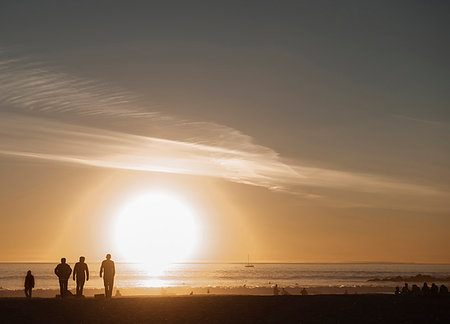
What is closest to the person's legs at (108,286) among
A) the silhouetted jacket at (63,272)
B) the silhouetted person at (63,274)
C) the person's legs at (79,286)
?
the person's legs at (79,286)

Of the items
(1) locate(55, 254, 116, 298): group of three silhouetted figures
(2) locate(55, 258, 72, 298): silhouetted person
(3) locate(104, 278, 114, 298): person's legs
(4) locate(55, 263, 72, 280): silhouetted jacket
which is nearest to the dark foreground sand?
(3) locate(104, 278, 114, 298): person's legs

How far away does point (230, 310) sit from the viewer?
91.2 ft

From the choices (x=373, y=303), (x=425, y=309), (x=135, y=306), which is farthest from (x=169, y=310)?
(x=425, y=309)

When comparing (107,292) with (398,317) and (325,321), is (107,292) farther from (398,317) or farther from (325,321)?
(398,317)

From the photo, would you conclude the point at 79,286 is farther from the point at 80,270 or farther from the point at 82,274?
the point at 80,270

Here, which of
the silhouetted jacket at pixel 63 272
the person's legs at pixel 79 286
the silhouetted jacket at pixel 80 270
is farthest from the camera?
the silhouetted jacket at pixel 63 272

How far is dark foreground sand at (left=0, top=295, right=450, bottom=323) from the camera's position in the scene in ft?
87.0

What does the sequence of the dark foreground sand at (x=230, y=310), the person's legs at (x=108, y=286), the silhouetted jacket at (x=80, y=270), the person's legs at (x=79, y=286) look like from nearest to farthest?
the dark foreground sand at (x=230, y=310), the person's legs at (x=108, y=286), the silhouetted jacket at (x=80, y=270), the person's legs at (x=79, y=286)

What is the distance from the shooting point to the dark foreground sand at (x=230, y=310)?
26.5 meters

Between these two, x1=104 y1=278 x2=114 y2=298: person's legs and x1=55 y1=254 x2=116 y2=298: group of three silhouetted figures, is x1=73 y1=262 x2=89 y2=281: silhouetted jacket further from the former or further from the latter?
x1=104 y1=278 x2=114 y2=298: person's legs

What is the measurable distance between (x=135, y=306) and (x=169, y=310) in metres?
1.62

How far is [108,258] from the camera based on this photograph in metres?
30.6

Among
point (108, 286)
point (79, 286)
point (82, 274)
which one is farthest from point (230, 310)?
point (79, 286)

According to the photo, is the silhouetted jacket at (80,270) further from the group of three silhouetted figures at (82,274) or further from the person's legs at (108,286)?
the person's legs at (108,286)
